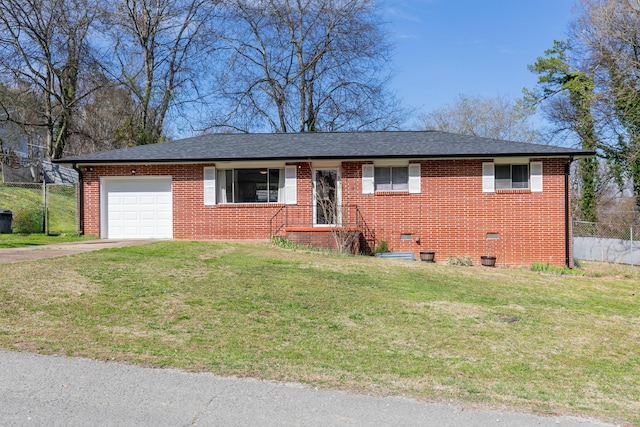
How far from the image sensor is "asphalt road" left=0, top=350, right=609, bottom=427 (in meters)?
3.77

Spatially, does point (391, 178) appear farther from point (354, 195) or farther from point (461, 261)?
point (461, 261)

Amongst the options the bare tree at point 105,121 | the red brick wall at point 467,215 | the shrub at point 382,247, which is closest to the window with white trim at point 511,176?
the red brick wall at point 467,215

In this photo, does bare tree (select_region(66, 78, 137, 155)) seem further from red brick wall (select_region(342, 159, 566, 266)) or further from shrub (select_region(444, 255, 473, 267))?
shrub (select_region(444, 255, 473, 267))

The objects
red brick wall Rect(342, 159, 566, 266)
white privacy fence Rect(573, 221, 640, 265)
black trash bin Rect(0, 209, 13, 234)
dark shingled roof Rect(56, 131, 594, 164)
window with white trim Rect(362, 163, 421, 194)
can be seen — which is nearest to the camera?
dark shingled roof Rect(56, 131, 594, 164)

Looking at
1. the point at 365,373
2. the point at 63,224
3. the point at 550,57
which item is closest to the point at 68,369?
the point at 365,373

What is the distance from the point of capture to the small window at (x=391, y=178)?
16125mm

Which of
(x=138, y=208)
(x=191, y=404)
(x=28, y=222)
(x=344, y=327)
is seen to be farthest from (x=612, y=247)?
(x=28, y=222)

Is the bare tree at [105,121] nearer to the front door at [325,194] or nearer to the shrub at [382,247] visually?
the front door at [325,194]

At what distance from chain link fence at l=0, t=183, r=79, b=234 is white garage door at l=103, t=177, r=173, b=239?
117 cm

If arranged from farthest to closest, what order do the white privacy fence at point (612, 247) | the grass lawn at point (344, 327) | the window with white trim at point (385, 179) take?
1. the white privacy fence at point (612, 247)
2. the window with white trim at point (385, 179)
3. the grass lawn at point (344, 327)

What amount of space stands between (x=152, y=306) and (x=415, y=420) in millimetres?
4493

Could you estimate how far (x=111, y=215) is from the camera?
16703 mm

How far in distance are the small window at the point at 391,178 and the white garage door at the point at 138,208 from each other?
6906 millimetres

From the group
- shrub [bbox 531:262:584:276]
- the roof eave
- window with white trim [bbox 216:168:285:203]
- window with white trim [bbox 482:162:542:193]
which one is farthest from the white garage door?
shrub [bbox 531:262:584:276]
